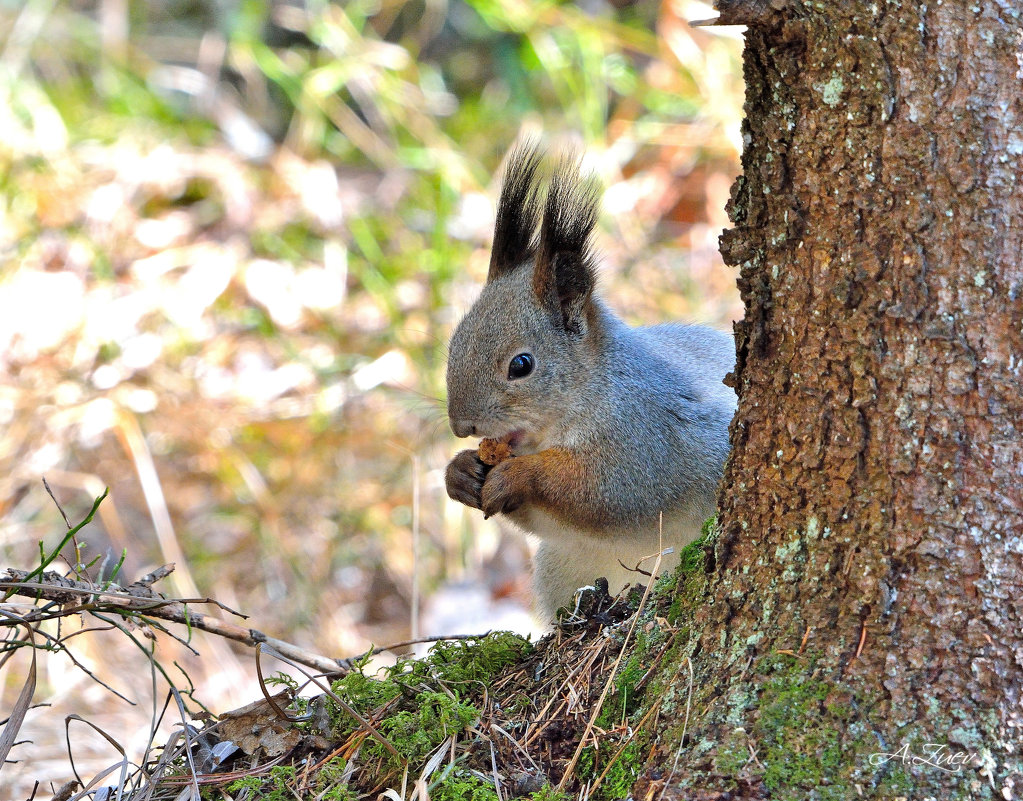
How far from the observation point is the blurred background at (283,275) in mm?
4434

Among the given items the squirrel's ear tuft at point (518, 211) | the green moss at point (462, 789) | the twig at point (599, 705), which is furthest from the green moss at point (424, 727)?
the squirrel's ear tuft at point (518, 211)

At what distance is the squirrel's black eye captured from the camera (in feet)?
8.31

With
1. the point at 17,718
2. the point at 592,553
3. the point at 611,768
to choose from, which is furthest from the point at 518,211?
the point at 17,718

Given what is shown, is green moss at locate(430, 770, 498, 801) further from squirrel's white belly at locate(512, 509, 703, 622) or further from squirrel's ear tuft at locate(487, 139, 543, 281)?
squirrel's ear tuft at locate(487, 139, 543, 281)

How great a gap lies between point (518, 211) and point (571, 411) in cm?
54

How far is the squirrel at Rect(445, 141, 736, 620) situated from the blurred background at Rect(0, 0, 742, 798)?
48.0 inches

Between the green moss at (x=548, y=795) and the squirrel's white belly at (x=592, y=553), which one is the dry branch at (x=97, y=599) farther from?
the squirrel's white belly at (x=592, y=553)

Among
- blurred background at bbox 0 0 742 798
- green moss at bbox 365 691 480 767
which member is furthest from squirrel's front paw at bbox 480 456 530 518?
blurred background at bbox 0 0 742 798

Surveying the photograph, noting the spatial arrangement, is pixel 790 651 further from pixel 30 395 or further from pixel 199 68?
pixel 199 68

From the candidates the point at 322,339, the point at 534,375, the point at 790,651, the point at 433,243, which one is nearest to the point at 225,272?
the point at 322,339

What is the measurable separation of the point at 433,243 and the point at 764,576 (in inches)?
148

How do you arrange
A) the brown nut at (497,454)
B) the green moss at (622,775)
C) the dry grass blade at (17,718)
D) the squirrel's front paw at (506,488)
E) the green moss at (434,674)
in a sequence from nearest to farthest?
the green moss at (622,775), the dry grass blade at (17,718), the green moss at (434,674), the squirrel's front paw at (506,488), the brown nut at (497,454)

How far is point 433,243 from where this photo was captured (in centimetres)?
511

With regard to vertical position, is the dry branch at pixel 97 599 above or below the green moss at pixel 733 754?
above
